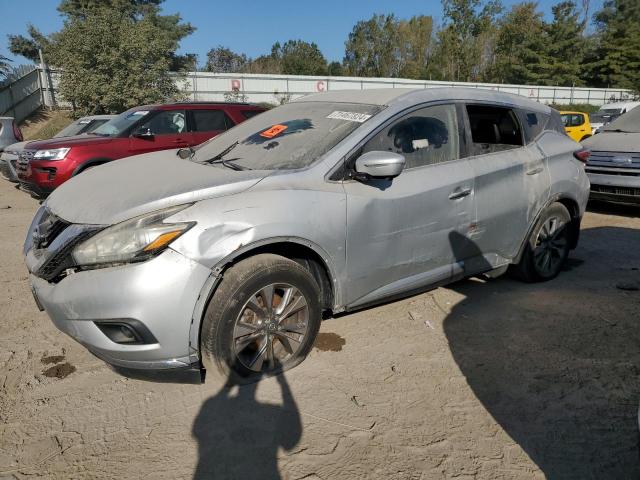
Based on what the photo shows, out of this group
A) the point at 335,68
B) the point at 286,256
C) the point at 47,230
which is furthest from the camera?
the point at 335,68

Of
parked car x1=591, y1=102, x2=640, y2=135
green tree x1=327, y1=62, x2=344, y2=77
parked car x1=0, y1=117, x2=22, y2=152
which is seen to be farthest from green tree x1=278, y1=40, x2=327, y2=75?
parked car x1=0, y1=117, x2=22, y2=152

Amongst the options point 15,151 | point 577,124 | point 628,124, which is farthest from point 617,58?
point 15,151

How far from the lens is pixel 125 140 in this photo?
744 centimetres

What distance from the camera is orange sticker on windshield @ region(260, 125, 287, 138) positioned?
3.56 metres

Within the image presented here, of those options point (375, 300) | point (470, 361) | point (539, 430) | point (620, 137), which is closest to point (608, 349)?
point (470, 361)

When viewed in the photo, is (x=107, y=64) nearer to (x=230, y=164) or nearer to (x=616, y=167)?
(x=616, y=167)

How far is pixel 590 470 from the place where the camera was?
2219 millimetres

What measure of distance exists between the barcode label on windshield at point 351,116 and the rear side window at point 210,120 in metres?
5.22

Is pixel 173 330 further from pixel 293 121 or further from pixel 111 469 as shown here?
pixel 293 121

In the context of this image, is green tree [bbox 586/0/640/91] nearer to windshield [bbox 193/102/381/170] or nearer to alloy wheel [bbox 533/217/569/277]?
alloy wheel [bbox 533/217/569/277]

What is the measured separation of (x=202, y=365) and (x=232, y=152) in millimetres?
1582

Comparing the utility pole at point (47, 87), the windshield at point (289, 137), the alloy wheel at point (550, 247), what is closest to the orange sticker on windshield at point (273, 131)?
the windshield at point (289, 137)

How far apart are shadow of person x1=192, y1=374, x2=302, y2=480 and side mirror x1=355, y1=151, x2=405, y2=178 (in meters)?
1.36

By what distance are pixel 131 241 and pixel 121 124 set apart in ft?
20.1
